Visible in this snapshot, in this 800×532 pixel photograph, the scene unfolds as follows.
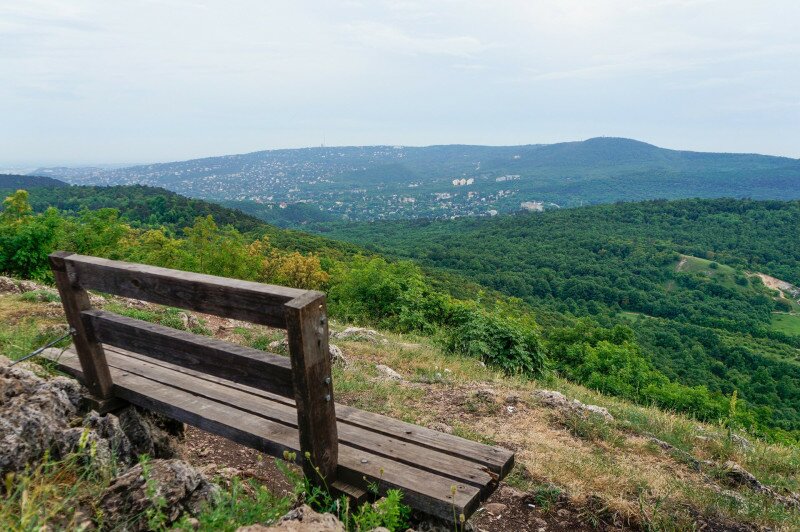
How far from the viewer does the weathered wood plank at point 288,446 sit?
2365 mm

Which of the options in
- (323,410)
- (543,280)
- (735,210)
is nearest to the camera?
(323,410)

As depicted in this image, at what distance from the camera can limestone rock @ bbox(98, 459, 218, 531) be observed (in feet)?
7.11

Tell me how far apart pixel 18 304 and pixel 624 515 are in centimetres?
930

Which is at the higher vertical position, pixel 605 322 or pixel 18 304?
pixel 18 304

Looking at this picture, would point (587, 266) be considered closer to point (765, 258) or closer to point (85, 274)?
point (765, 258)

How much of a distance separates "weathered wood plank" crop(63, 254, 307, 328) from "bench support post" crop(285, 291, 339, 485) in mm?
107

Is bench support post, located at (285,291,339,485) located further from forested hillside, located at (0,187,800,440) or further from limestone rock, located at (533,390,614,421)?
forested hillside, located at (0,187,800,440)

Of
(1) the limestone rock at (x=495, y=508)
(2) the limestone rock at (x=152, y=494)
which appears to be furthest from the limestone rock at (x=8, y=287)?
(1) the limestone rock at (x=495, y=508)

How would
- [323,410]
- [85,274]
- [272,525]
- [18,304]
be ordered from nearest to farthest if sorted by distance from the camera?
[272,525]
[323,410]
[85,274]
[18,304]

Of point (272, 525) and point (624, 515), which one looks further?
point (624, 515)

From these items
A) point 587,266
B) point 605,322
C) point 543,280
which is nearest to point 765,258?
point 587,266

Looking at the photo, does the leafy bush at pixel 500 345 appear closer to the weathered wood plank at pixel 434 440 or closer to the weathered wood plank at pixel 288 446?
the weathered wood plank at pixel 434 440

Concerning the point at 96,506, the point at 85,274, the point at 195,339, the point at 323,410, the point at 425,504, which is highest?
the point at 85,274

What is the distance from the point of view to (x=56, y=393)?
3.10 metres
